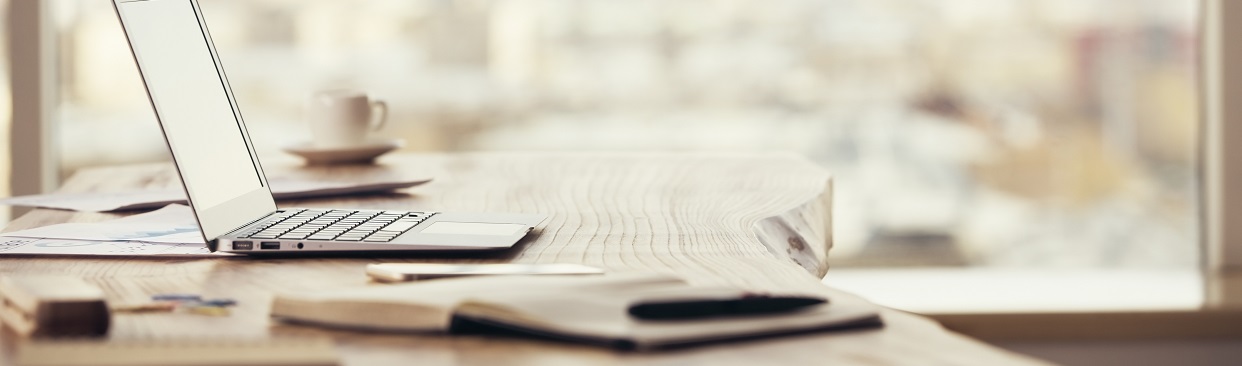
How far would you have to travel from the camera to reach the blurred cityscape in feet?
8.55

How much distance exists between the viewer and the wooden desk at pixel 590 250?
0.57 meters

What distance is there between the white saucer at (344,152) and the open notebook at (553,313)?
1082 millimetres

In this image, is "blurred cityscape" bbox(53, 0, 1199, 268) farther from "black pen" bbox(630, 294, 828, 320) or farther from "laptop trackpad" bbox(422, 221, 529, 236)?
"black pen" bbox(630, 294, 828, 320)

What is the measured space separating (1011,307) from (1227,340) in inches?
15.4

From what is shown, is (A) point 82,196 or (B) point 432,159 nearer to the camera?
(A) point 82,196

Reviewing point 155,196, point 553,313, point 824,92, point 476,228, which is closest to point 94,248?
point 476,228

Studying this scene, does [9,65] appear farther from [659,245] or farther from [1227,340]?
[1227,340]

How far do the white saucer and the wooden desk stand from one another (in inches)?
1.0

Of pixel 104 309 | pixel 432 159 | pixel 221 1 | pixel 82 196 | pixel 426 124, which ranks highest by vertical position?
pixel 221 1

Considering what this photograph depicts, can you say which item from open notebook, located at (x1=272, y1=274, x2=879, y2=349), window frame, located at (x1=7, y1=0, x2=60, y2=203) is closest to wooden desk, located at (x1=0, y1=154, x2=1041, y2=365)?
open notebook, located at (x1=272, y1=274, x2=879, y2=349)

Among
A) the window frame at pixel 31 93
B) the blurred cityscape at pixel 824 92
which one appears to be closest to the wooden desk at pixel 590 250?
the blurred cityscape at pixel 824 92

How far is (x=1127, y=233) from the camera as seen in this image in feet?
8.98

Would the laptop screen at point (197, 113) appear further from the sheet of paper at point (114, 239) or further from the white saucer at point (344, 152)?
the white saucer at point (344, 152)

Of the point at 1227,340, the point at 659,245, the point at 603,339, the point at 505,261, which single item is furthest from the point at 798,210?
the point at 1227,340
